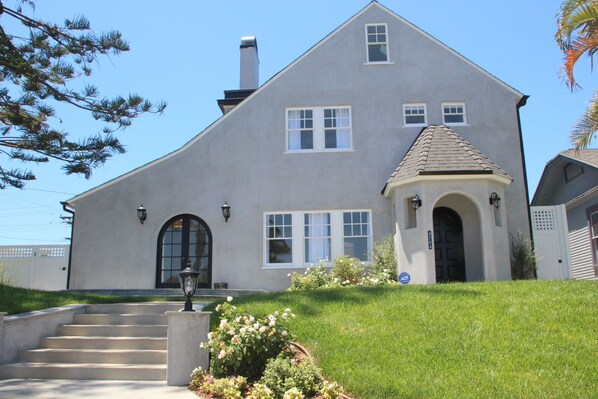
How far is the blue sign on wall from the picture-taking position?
14328 mm

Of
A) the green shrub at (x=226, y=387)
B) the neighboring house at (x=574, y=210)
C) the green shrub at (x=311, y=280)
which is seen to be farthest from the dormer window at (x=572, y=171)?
the green shrub at (x=226, y=387)

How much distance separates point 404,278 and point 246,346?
762cm

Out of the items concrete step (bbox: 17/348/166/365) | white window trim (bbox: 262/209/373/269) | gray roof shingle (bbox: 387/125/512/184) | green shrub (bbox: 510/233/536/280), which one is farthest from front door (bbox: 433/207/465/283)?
concrete step (bbox: 17/348/166/365)

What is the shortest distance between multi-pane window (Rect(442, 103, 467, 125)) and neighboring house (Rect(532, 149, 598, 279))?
11.6 feet

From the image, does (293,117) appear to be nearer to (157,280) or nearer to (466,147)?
(466,147)

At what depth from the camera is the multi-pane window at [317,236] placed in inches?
631

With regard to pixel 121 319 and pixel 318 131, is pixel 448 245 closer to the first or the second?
pixel 318 131

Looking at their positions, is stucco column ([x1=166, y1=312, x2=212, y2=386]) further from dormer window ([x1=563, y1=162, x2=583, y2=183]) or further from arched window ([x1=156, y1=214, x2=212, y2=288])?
dormer window ([x1=563, y1=162, x2=583, y2=183])

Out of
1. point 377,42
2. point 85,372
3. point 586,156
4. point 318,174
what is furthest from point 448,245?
point 85,372

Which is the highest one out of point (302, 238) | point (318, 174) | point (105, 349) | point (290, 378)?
point (318, 174)

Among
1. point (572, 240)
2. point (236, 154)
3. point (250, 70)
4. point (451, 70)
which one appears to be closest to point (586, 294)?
point (451, 70)

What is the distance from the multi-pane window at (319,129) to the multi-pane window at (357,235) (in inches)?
88.6

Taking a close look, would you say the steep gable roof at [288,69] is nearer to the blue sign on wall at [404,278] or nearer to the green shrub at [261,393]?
the blue sign on wall at [404,278]

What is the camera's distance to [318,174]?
648 inches
